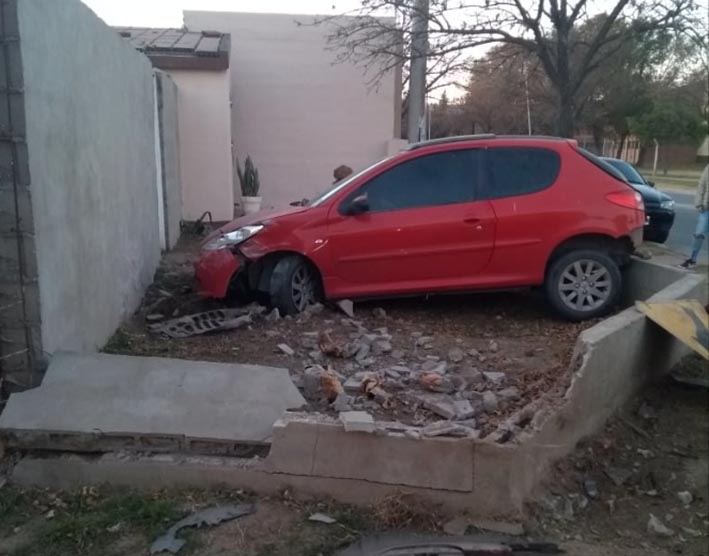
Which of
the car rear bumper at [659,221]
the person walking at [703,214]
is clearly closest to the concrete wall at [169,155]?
the person walking at [703,214]

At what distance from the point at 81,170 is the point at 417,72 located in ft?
39.1

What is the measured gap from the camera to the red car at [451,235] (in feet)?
24.1

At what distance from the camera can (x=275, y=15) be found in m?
17.6

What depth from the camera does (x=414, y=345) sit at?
652 cm

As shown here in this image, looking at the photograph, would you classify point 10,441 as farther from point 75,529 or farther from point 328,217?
point 328,217

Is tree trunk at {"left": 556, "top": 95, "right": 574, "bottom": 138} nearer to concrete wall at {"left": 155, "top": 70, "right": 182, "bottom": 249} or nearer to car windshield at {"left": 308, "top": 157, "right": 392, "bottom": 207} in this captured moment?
concrete wall at {"left": 155, "top": 70, "right": 182, "bottom": 249}

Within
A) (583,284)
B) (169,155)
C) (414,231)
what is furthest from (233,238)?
(169,155)

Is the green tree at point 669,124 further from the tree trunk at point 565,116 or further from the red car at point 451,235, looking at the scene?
the red car at point 451,235

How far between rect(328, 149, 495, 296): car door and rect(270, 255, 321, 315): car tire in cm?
23

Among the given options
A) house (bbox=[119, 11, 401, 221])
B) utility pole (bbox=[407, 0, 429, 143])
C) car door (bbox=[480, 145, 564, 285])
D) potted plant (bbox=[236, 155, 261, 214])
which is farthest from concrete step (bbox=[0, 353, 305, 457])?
house (bbox=[119, 11, 401, 221])

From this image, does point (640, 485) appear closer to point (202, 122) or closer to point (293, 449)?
point (293, 449)

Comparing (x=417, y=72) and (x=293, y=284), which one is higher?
(x=417, y=72)

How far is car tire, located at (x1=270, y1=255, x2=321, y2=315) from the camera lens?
7203mm

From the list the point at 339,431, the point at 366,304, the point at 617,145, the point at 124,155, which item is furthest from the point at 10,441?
the point at 617,145
